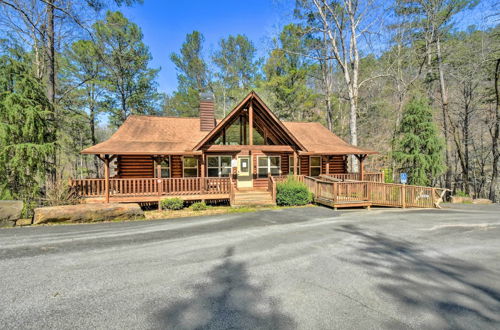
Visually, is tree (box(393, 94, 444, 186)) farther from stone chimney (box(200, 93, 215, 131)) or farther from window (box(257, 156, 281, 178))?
stone chimney (box(200, 93, 215, 131))

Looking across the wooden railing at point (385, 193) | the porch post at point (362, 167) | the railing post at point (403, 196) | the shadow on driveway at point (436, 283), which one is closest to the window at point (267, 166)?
the wooden railing at point (385, 193)

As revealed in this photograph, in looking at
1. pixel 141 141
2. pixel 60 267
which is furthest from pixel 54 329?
pixel 141 141

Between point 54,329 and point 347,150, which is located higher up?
point 347,150

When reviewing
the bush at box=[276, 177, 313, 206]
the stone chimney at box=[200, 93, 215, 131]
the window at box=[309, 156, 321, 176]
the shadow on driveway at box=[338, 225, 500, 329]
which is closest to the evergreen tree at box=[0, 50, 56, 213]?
the stone chimney at box=[200, 93, 215, 131]

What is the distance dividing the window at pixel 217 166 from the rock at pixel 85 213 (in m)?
6.11

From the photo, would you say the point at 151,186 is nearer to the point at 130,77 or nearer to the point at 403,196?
the point at 403,196

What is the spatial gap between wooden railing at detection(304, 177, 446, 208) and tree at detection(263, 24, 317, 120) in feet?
52.8

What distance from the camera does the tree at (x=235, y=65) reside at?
31125mm

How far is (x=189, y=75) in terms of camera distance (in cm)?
3088

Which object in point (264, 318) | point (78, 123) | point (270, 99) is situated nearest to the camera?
point (264, 318)

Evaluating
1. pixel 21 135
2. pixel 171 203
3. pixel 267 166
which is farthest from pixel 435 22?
pixel 21 135

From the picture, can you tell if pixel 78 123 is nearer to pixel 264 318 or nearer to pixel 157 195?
pixel 157 195

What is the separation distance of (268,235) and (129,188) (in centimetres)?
862

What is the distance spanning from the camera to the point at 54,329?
9.53 ft
